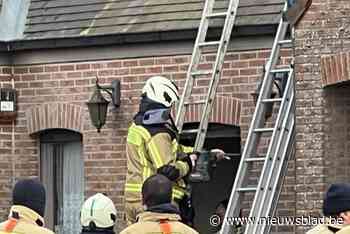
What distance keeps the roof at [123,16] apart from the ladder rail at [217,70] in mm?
487

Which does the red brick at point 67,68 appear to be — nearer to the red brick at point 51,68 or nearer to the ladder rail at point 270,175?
the red brick at point 51,68

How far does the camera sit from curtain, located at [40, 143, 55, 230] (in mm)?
13266

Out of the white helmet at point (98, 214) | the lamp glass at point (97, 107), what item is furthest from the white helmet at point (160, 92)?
the lamp glass at point (97, 107)

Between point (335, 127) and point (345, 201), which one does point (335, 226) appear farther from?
point (335, 127)

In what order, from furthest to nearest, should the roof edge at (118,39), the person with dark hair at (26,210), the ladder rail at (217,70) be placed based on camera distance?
the roof edge at (118,39)
the ladder rail at (217,70)
the person with dark hair at (26,210)

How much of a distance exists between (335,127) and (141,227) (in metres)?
4.01

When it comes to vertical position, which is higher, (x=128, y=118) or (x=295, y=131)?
(x=128, y=118)

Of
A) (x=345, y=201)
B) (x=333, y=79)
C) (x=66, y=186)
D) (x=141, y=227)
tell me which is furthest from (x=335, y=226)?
(x=66, y=186)

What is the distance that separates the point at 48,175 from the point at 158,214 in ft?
22.8

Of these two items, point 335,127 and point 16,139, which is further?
point 16,139

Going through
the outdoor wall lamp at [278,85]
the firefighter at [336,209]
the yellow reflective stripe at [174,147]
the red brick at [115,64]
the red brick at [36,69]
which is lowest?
the firefighter at [336,209]

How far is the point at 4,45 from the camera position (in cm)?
1314

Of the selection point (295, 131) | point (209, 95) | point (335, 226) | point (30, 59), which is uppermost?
point (30, 59)

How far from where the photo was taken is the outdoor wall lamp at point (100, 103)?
12.4 meters
